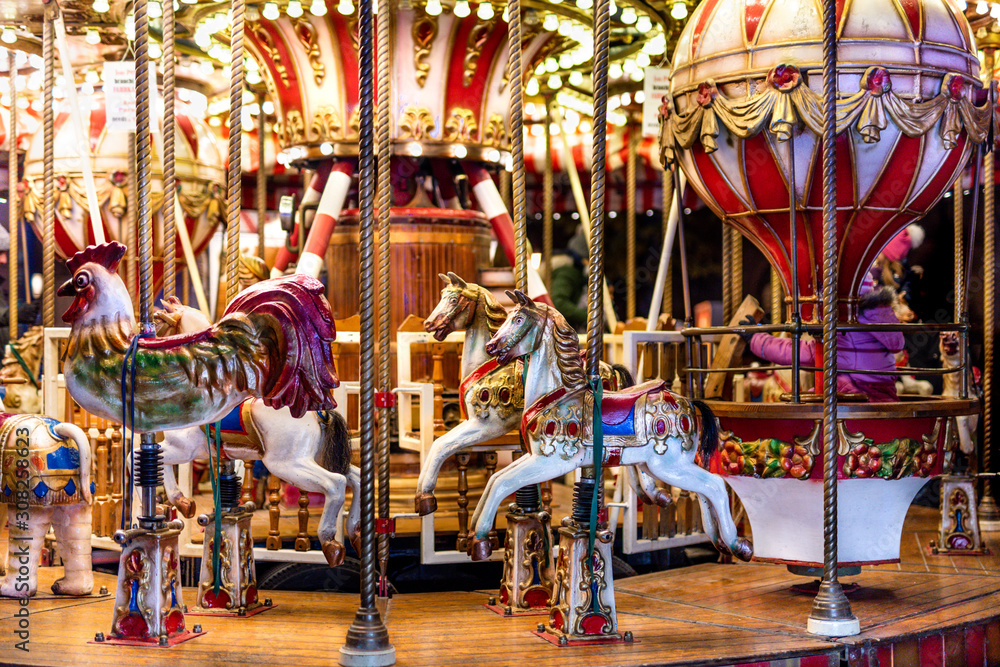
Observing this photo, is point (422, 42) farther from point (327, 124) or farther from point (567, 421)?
point (567, 421)

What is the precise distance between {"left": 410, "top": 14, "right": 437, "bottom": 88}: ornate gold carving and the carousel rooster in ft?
10.3

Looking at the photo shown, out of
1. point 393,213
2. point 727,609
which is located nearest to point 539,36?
point 393,213

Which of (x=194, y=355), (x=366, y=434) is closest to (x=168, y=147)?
(x=194, y=355)

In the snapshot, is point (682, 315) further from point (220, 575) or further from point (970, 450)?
point (220, 575)

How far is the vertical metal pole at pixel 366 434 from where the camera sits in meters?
4.01

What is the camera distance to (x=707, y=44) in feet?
18.5

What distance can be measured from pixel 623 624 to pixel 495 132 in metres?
3.90

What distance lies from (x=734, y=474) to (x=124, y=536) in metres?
2.83

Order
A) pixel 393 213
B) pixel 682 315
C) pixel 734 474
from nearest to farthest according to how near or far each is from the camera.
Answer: pixel 734 474 < pixel 393 213 < pixel 682 315

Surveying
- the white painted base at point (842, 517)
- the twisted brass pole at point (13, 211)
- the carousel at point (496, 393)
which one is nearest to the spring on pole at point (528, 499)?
the carousel at point (496, 393)

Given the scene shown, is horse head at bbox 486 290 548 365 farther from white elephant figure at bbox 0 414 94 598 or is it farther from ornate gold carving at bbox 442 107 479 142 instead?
ornate gold carving at bbox 442 107 479 142

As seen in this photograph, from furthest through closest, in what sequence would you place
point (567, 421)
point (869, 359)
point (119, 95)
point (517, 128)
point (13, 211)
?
point (13, 211), point (119, 95), point (869, 359), point (517, 128), point (567, 421)

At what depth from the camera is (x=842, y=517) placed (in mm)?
5328

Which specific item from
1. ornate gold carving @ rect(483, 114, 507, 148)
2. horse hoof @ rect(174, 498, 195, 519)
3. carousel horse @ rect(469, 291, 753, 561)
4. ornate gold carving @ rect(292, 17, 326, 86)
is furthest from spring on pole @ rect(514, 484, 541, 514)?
ornate gold carving @ rect(292, 17, 326, 86)
